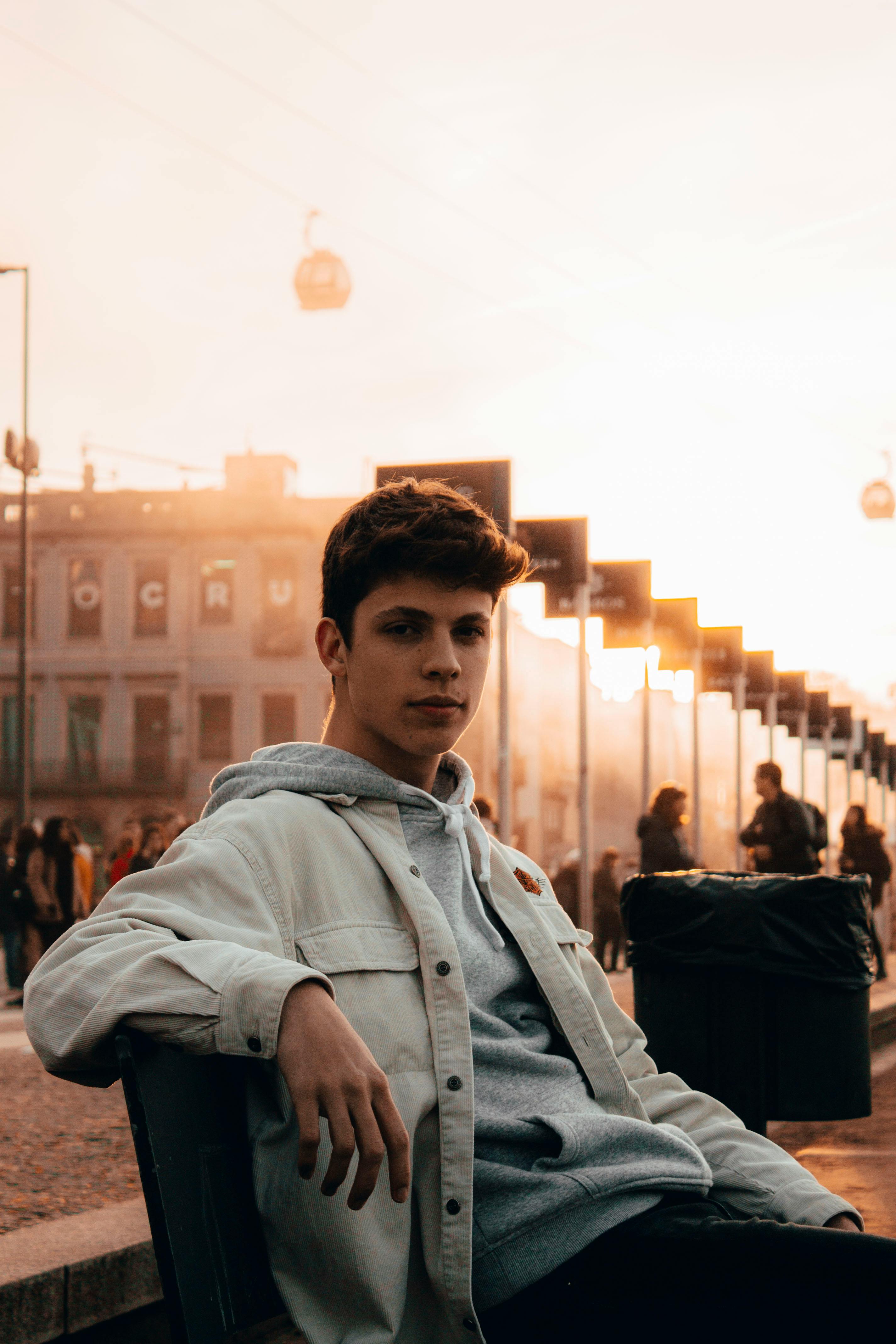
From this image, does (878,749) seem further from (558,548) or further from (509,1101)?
(509,1101)

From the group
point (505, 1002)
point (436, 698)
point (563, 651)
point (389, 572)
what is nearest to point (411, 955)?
point (505, 1002)

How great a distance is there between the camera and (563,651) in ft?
232

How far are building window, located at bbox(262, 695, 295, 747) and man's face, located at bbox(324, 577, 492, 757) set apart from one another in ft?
146

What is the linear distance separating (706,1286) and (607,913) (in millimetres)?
17972

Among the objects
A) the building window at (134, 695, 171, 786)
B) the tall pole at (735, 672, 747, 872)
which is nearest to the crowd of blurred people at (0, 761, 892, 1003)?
the tall pole at (735, 672, 747, 872)

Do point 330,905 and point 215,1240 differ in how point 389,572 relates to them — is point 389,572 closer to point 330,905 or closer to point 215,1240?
point 330,905

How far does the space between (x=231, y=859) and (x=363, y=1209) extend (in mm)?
421

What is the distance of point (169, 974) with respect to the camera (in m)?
1.56

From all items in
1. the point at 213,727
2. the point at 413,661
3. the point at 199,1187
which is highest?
the point at 413,661

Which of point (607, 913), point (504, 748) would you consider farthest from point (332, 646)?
point (607, 913)

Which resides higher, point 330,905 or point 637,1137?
point 330,905

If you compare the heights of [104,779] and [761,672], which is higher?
[761,672]

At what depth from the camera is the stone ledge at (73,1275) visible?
9.92 ft

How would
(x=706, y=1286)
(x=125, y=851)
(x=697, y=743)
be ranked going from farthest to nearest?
(x=697, y=743) < (x=125, y=851) < (x=706, y=1286)
